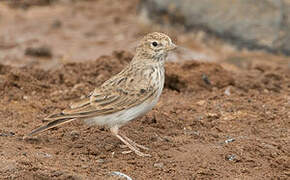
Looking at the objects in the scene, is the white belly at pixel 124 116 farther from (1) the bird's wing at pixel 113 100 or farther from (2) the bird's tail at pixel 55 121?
(2) the bird's tail at pixel 55 121

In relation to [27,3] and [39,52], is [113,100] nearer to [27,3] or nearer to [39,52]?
[39,52]

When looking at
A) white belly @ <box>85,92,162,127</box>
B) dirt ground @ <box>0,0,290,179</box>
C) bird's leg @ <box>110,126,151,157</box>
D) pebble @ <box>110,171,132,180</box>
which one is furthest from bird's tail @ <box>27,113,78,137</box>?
pebble @ <box>110,171,132,180</box>

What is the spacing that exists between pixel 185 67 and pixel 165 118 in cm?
173

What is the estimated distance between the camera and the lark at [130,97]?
239 inches

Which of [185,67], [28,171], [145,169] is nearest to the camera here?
[28,171]

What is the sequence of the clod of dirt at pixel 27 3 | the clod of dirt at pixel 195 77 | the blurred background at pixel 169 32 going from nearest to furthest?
the clod of dirt at pixel 195 77 → the blurred background at pixel 169 32 → the clod of dirt at pixel 27 3

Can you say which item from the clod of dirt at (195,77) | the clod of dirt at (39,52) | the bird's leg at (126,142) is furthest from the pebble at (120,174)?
the clod of dirt at (39,52)

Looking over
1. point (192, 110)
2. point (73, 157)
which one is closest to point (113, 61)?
point (192, 110)

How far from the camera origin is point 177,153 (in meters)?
5.92

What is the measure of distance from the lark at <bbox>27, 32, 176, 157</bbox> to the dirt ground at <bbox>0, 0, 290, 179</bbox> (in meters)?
0.34

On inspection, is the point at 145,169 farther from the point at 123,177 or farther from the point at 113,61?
the point at 113,61

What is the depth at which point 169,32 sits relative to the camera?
448 inches

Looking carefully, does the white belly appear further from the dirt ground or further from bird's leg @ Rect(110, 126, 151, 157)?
the dirt ground

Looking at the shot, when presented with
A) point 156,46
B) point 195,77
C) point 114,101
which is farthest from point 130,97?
point 195,77
